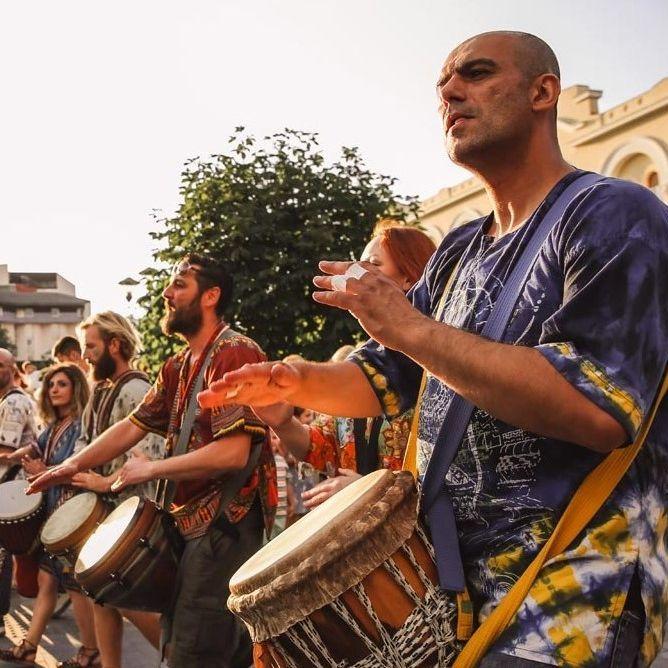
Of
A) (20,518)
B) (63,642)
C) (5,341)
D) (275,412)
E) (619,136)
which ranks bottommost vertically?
(5,341)

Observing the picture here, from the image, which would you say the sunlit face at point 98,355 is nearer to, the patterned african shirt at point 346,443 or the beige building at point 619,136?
the patterned african shirt at point 346,443

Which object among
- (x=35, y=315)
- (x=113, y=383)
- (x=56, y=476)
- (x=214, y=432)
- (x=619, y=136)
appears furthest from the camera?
(x=35, y=315)

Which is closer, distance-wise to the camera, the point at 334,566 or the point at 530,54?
the point at 334,566

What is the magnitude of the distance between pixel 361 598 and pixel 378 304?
57 cm

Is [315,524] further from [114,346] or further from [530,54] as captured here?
[114,346]

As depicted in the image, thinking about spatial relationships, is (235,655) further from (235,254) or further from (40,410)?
(235,254)

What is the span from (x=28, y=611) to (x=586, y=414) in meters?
7.55

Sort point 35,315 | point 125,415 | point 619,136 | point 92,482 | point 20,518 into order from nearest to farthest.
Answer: point 92,482 → point 125,415 → point 20,518 → point 619,136 → point 35,315

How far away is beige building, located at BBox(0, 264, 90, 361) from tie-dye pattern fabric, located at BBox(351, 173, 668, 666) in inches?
3988

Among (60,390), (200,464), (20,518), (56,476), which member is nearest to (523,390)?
(200,464)

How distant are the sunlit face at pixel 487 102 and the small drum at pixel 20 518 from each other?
4.81 metres

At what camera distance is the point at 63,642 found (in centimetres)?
659

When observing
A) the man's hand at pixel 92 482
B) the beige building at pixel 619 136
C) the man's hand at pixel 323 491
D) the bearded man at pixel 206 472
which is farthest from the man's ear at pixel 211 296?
the beige building at pixel 619 136

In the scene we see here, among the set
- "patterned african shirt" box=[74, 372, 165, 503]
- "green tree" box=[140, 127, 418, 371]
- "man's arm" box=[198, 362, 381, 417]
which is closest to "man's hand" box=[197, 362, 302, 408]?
"man's arm" box=[198, 362, 381, 417]
